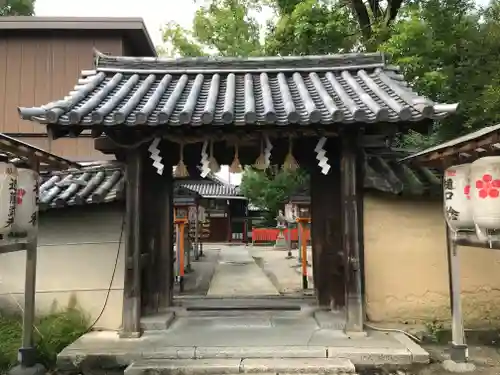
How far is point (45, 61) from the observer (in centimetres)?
1205

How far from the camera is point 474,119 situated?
38.1 ft

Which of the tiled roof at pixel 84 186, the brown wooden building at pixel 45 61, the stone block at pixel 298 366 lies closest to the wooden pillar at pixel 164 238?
the tiled roof at pixel 84 186

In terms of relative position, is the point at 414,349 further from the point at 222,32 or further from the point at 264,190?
the point at 264,190

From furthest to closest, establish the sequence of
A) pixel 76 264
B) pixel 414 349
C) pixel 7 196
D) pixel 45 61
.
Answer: pixel 45 61, pixel 76 264, pixel 414 349, pixel 7 196

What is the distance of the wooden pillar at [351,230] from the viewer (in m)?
6.86

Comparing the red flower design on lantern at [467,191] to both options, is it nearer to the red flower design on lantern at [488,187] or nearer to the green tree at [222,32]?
the red flower design on lantern at [488,187]

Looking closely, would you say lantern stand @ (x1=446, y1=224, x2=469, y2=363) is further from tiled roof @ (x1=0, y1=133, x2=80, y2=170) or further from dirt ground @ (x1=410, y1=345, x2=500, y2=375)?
tiled roof @ (x1=0, y1=133, x2=80, y2=170)

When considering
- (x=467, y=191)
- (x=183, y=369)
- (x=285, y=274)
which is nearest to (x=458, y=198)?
(x=467, y=191)

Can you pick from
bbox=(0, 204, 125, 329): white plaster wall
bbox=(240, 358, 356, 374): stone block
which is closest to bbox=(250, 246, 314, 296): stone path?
bbox=(0, 204, 125, 329): white plaster wall

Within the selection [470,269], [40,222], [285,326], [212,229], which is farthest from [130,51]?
[212,229]

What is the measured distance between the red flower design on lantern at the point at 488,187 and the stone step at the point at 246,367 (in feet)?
8.94

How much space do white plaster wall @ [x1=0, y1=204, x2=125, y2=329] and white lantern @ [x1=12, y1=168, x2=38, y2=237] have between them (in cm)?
150

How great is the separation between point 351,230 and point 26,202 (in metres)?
4.75

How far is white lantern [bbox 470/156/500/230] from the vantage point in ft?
17.5
